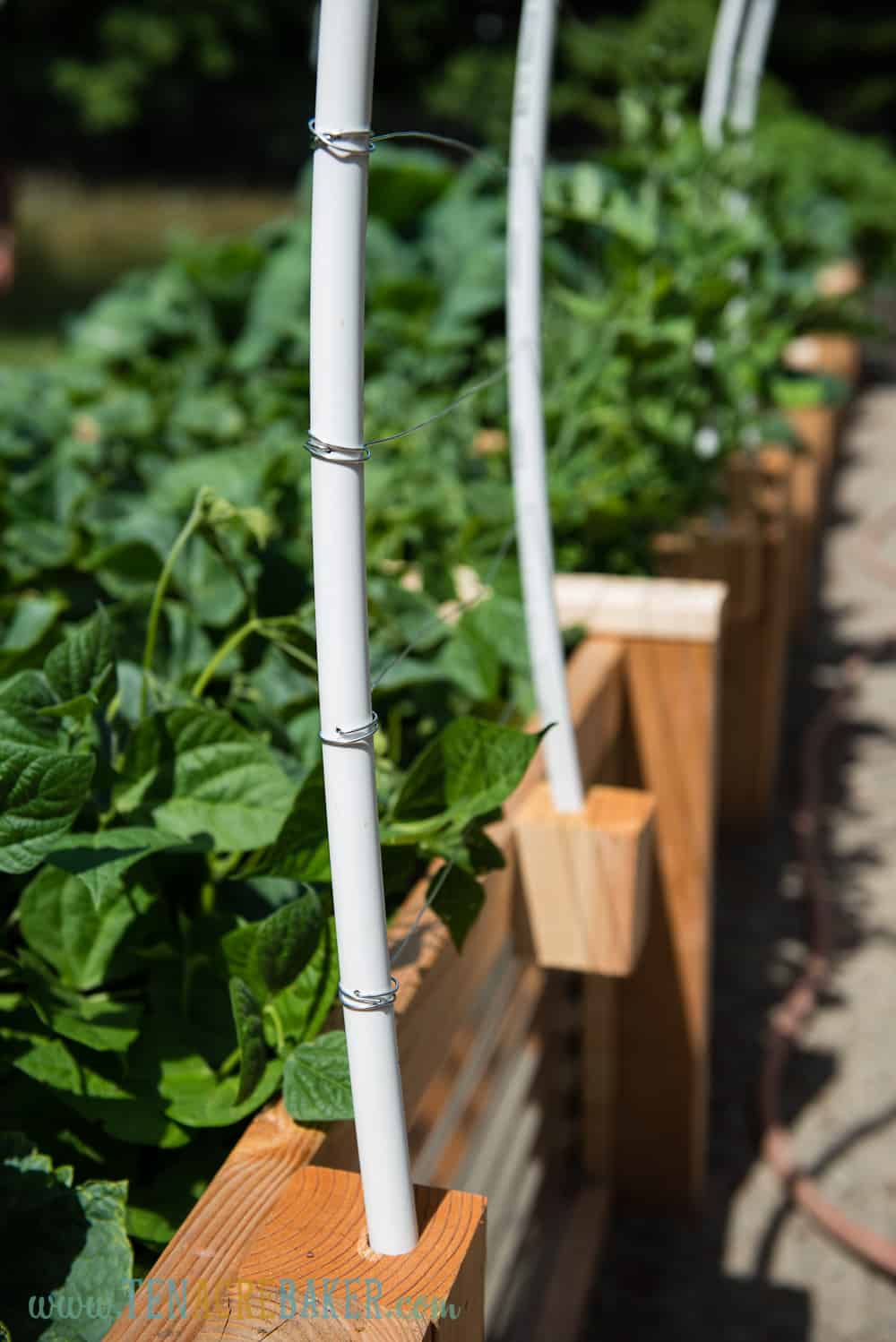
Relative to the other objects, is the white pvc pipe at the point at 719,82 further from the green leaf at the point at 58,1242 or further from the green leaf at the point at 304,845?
the green leaf at the point at 58,1242

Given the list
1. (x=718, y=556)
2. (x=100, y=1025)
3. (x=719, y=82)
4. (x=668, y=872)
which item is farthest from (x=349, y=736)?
(x=719, y=82)

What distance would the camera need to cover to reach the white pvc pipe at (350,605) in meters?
0.47

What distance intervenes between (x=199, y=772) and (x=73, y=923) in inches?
4.2

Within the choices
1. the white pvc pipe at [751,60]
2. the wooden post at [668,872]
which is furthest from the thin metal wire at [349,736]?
the white pvc pipe at [751,60]

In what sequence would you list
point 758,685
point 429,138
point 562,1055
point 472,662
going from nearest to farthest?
1. point 429,138
2. point 472,662
3. point 562,1055
4. point 758,685

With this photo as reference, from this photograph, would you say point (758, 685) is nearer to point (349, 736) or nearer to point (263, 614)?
point (263, 614)

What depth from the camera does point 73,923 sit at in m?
0.71

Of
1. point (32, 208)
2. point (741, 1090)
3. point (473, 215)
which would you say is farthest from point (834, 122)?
point (741, 1090)

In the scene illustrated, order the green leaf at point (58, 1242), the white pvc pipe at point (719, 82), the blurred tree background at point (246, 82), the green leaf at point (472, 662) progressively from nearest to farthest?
the green leaf at point (58, 1242) < the green leaf at point (472, 662) < the white pvc pipe at point (719, 82) < the blurred tree background at point (246, 82)

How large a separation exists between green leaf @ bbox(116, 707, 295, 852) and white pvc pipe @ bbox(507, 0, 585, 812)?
0.87ft

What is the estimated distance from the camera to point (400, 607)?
3.80 feet

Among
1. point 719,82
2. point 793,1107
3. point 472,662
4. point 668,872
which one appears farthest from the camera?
point 719,82

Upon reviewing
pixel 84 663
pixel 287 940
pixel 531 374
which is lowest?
pixel 287 940

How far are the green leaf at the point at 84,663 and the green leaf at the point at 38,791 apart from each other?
0.10m
